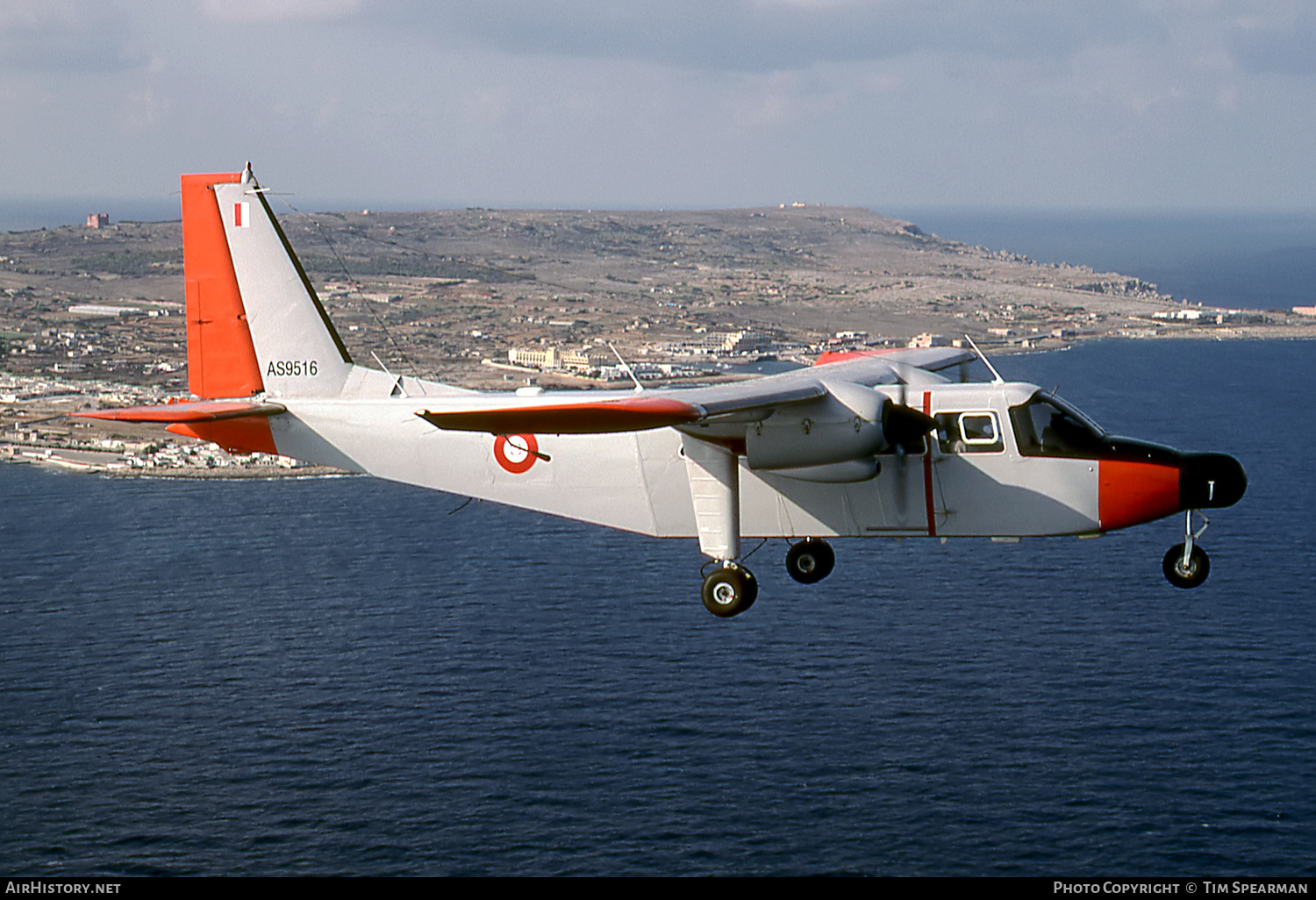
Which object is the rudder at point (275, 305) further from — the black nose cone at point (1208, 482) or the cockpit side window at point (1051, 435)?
the black nose cone at point (1208, 482)

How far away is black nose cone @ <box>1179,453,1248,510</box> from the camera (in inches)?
1177

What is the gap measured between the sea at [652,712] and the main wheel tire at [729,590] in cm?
3782

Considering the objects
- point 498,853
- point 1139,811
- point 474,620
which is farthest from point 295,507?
point 1139,811

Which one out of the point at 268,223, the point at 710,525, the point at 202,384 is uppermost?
the point at 268,223

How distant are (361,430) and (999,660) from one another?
2272 inches

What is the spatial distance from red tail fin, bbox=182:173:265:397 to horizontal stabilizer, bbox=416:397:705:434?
11616mm

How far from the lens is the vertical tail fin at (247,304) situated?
3606 centimetres

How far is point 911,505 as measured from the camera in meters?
30.4

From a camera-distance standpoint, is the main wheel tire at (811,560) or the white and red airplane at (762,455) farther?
the main wheel tire at (811,560)

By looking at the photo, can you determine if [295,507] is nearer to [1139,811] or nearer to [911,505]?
[1139,811]

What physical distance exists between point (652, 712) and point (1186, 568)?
50837mm

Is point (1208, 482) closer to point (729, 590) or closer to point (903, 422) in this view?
point (903, 422)

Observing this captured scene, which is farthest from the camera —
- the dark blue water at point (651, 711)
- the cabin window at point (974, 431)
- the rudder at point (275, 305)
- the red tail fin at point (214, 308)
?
the dark blue water at point (651, 711)

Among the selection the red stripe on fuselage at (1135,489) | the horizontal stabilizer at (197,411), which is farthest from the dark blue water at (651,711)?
the red stripe on fuselage at (1135,489)
